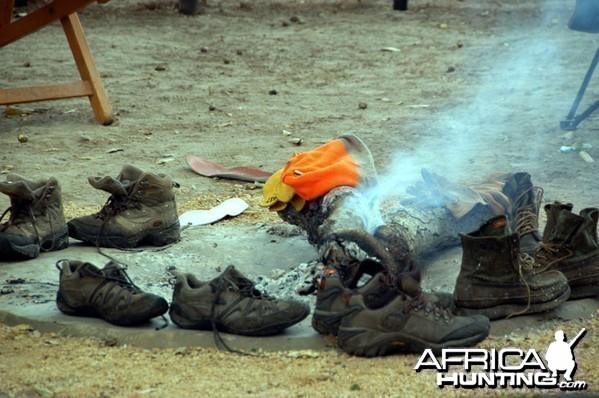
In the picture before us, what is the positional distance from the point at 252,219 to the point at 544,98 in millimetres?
3438

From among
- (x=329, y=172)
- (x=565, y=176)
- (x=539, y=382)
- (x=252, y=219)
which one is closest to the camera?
(x=539, y=382)

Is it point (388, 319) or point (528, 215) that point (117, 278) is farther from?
point (528, 215)

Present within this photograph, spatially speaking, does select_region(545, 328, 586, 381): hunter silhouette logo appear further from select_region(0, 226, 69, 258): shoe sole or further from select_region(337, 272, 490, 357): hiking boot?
select_region(0, 226, 69, 258): shoe sole

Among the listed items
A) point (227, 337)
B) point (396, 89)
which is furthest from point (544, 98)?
point (227, 337)

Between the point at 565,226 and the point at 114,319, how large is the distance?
174 centimetres

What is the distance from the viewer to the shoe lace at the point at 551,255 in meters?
3.74

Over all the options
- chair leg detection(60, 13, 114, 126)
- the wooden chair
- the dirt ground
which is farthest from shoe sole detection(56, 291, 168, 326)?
chair leg detection(60, 13, 114, 126)

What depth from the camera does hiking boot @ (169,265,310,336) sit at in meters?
3.37

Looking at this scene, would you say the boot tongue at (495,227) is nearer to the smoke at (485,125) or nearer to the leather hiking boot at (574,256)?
the leather hiking boot at (574,256)

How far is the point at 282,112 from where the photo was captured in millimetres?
7555

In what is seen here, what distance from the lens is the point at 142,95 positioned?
26.7 ft

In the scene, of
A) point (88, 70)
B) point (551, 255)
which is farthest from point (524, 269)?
point (88, 70)

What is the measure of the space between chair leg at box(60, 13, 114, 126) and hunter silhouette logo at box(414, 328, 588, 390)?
178 inches

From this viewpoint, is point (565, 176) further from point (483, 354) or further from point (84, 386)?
point (84, 386)
